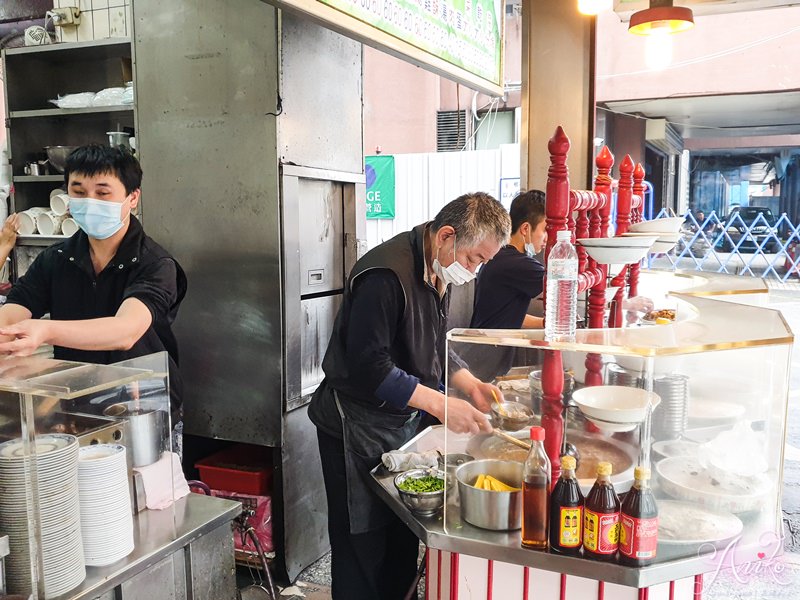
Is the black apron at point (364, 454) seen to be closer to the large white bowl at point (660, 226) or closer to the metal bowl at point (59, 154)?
the large white bowl at point (660, 226)

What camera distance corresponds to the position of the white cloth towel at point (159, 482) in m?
1.79

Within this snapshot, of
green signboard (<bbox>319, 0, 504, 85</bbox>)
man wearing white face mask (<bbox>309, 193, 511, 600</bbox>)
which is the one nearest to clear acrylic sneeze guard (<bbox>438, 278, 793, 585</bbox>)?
man wearing white face mask (<bbox>309, 193, 511, 600</bbox>)

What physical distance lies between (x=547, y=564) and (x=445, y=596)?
1.37 feet

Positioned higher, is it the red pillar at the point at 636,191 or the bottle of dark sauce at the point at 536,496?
the red pillar at the point at 636,191

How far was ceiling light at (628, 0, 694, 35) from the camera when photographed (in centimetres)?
344

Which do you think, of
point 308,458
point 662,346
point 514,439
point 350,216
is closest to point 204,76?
point 350,216

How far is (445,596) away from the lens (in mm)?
1980

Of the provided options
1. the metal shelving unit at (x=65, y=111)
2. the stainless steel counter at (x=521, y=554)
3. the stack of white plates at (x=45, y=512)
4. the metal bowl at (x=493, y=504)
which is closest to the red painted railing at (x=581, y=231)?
the metal bowl at (x=493, y=504)

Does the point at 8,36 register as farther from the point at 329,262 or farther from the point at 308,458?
the point at 308,458

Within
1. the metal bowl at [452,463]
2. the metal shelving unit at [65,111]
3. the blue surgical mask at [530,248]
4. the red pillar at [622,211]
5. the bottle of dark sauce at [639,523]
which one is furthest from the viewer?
the metal shelving unit at [65,111]

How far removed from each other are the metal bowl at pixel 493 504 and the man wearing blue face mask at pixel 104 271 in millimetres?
1199

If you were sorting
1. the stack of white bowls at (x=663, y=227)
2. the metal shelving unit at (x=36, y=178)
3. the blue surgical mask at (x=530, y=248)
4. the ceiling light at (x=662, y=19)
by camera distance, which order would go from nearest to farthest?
1. the stack of white bowls at (x=663, y=227)
2. the ceiling light at (x=662, y=19)
3. the blue surgical mask at (x=530, y=248)
4. the metal shelving unit at (x=36, y=178)

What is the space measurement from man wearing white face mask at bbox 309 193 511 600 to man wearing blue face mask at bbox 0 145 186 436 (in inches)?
26.0

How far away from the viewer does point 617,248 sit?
203 cm
